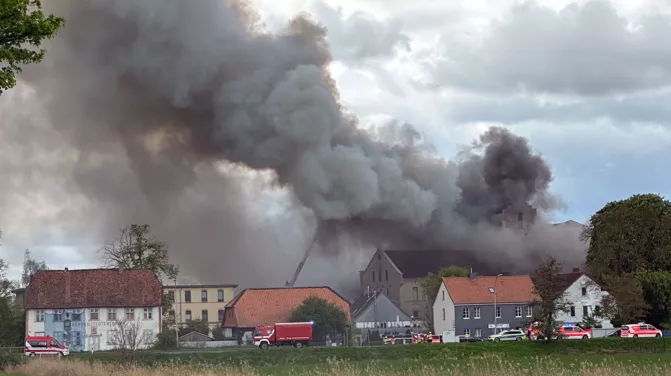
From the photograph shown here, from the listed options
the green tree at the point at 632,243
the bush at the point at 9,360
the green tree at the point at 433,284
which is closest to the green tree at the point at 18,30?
the bush at the point at 9,360

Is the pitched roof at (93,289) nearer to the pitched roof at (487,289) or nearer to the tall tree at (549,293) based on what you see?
the pitched roof at (487,289)

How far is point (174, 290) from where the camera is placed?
118 meters

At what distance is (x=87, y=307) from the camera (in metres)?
82.2

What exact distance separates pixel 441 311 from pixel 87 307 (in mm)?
33077

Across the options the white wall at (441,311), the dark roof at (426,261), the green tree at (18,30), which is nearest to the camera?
the green tree at (18,30)

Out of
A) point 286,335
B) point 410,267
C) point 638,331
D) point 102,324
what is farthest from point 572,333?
point 410,267

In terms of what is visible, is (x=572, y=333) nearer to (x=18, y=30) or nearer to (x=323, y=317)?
(x=323, y=317)

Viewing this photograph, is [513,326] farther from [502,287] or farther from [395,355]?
[395,355]

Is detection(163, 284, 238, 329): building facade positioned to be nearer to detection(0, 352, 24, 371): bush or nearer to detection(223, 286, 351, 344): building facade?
detection(223, 286, 351, 344): building facade

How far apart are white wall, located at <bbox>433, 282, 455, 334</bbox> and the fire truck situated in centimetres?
1944

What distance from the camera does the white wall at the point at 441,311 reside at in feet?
308

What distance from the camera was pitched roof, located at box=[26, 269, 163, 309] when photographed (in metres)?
82.1

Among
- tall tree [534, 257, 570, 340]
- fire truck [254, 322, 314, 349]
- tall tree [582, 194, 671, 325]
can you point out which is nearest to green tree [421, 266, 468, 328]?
tall tree [582, 194, 671, 325]

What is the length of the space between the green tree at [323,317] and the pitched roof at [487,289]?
12.1 metres
